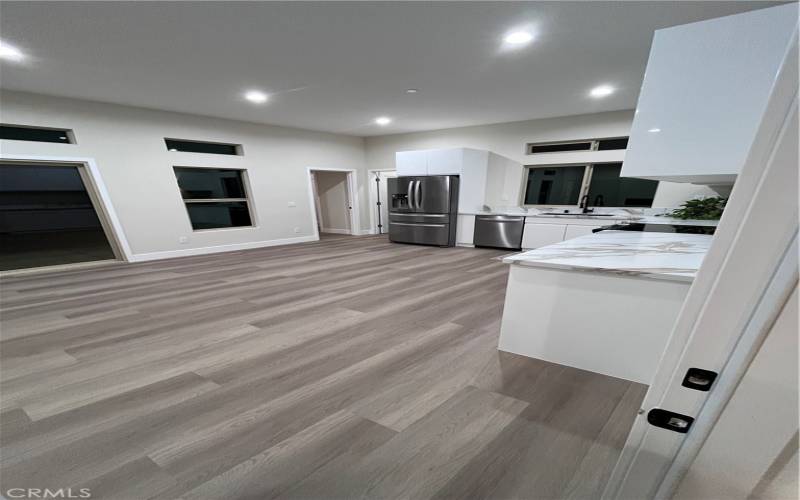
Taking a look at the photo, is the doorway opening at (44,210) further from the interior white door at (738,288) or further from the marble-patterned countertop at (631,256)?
the interior white door at (738,288)

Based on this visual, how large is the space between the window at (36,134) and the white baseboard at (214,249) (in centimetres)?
189

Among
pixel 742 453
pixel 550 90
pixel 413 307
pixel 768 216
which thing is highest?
pixel 550 90

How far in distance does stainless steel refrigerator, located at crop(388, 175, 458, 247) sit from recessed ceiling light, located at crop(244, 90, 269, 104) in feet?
Result: 9.10

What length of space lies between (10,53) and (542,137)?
6.98m

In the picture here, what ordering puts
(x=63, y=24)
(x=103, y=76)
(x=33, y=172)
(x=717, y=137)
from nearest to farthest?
(x=717, y=137) < (x=63, y=24) < (x=103, y=76) < (x=33, y=172)

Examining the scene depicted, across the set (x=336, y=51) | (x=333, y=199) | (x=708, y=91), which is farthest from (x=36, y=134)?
(x=708, y=91)

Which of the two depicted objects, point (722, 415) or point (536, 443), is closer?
point (722, 415)

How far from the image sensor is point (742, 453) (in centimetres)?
39

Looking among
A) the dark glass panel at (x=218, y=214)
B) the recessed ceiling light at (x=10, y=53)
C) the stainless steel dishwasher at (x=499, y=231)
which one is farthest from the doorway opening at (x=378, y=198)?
the recessed ceiling light at (x=10, y=53)

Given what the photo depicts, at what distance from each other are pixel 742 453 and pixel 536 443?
0.98 m

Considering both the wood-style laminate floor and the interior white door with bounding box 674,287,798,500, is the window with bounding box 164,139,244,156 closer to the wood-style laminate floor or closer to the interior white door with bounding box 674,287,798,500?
the wood-style laminate floor

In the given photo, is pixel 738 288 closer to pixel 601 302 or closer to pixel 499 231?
pixel 601 302

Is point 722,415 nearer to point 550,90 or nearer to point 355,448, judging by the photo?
point 355,448

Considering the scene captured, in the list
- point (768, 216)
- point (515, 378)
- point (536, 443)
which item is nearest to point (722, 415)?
point (768, 216)
